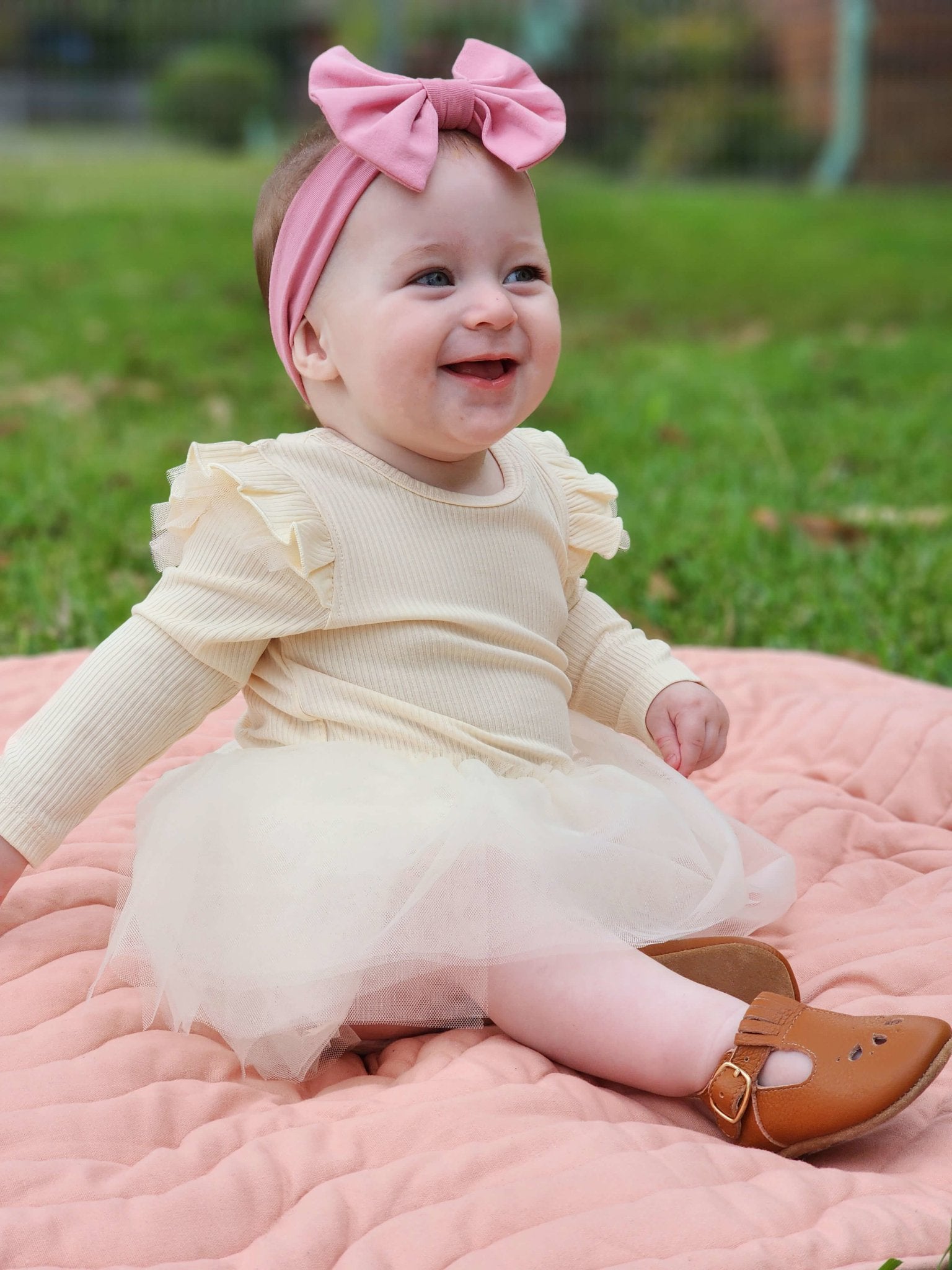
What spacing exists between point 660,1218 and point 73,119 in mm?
9658

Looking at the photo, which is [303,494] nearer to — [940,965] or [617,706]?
[617,706]

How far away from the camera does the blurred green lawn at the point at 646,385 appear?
10.7 ft

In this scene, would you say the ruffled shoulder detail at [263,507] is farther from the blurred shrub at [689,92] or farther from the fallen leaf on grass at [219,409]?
the blurred shrub at [689,92]

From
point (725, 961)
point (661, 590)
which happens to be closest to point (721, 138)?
point (661, 590)

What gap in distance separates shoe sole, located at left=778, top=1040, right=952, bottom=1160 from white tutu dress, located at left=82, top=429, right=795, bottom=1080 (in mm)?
246

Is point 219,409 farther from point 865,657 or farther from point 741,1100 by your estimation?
point 741,1100

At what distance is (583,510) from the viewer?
75.9 inches

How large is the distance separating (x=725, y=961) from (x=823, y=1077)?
223mm

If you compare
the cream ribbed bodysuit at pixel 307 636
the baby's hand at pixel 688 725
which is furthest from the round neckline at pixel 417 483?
the baby's hand at pixel 688 725

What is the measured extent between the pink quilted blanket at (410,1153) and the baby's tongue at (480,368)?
2.30ft

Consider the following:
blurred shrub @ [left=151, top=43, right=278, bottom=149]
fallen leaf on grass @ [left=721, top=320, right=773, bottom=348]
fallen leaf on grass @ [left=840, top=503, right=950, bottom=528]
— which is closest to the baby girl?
fallen leaf on grass @ [left=840, top=503, right=950, bottom=528]

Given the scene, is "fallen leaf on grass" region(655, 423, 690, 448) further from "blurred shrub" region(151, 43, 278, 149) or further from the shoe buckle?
"blurred shrub" region(151, 43, 278, 149)

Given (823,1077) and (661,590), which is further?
(661,590)

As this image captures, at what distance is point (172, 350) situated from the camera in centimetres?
597
